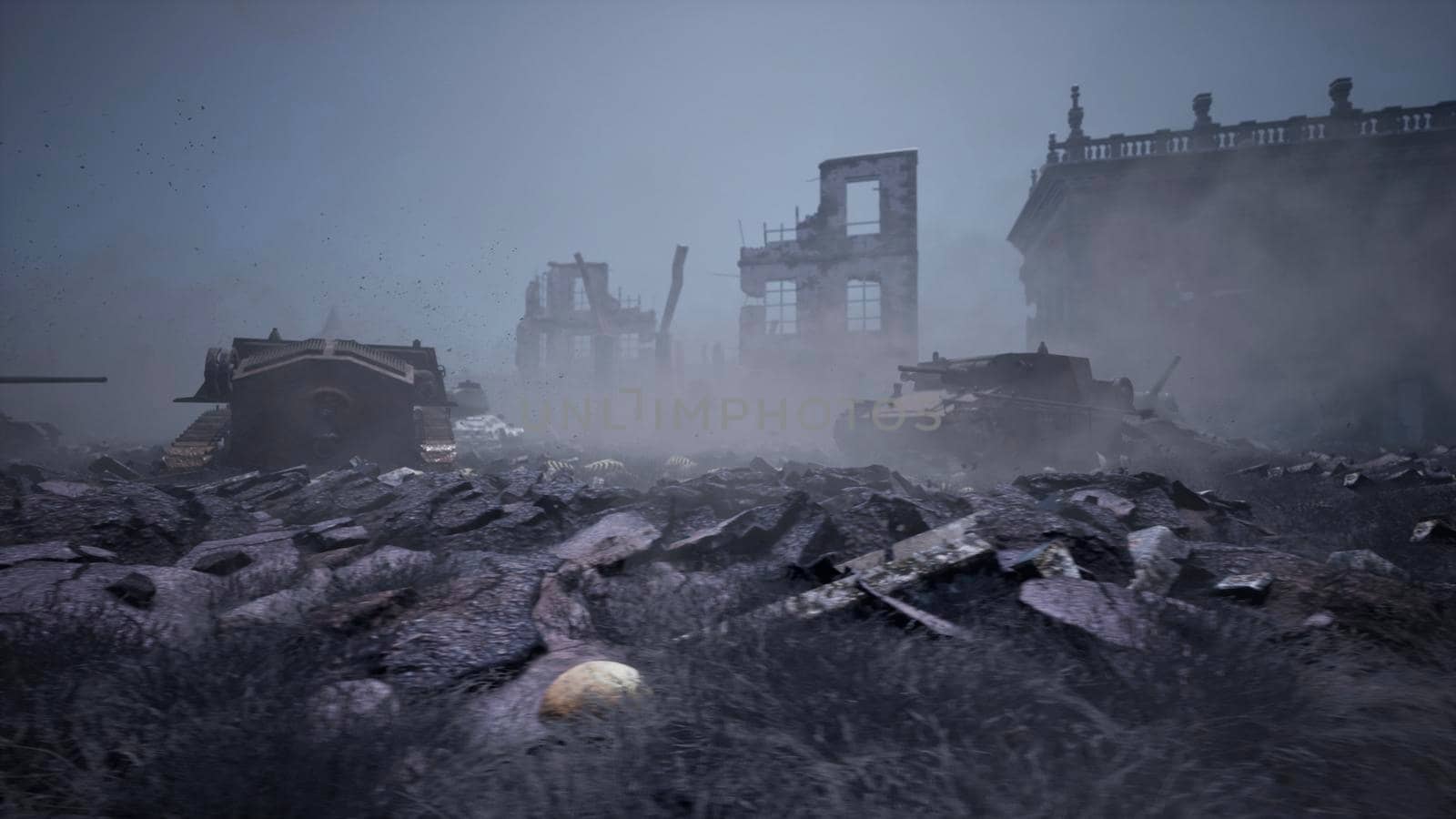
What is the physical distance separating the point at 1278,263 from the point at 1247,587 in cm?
2138

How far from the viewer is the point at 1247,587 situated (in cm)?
303

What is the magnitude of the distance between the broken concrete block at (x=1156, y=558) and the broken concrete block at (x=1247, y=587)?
0.22 meters

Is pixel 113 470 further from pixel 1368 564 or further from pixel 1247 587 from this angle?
pixel 1368 564

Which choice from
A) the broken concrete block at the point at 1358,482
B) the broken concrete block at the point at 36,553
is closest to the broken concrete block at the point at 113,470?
the broken concrete block at the point at 36,553

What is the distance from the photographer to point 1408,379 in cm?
1762

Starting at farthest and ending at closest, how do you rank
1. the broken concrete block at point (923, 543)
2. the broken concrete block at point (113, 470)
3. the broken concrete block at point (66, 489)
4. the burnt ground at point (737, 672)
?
the broken concrete block at point (113, 470), the broken concrete block at point (66, 489), the broken concrete block at point (923, 543), the burnt ground at point (737, 672)

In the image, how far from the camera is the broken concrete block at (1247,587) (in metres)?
3.01

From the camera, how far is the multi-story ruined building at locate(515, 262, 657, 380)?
3450 cm

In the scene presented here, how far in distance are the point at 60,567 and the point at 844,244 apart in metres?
23.7

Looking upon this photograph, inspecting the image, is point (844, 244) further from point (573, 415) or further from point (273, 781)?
point (273, 781)

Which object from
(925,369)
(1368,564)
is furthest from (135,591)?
(925,369)

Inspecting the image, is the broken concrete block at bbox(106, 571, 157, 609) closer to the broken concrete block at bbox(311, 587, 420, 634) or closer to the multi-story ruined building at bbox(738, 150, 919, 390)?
the broken concrete block at bbox(311, 587, 420, 634)

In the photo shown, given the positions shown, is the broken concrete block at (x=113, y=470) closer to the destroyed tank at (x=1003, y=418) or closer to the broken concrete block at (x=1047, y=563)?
the broken concrete block at (x=1047, y=563)

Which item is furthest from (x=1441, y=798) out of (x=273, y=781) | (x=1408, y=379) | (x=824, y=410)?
(x=1408, y=379)
